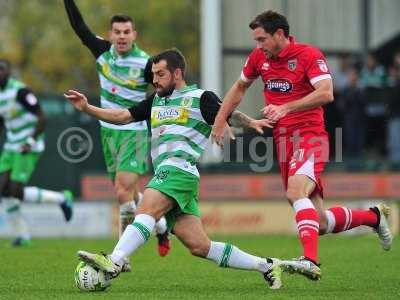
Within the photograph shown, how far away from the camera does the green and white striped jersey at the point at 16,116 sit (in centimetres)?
1647

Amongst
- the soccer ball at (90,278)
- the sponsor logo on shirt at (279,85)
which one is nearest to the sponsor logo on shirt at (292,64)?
the sponsor logo on shirt at (279,85)

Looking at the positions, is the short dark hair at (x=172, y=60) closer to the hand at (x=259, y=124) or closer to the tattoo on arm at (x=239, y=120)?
the tattoo on arm at (x=239, y=120)

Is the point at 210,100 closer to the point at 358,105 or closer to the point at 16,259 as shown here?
the point at 16,259

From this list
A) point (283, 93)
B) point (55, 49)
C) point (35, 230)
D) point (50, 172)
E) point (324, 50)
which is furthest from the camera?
point (55, 49)

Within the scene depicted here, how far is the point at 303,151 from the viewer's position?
405 inches

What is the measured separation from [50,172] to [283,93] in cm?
1027

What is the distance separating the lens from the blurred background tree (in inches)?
1634

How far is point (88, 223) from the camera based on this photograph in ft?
62.3

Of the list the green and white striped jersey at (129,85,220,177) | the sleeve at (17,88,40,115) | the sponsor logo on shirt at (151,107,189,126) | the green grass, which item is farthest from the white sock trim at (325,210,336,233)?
the sleeve at (17,88,40,115)

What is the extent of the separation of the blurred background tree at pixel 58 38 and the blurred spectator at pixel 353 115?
20.1m

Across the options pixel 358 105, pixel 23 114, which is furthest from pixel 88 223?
pixel 358 105

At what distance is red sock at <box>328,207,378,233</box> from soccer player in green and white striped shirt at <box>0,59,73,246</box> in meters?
6.28

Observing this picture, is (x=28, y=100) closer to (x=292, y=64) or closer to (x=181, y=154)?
(x=292, y=64)

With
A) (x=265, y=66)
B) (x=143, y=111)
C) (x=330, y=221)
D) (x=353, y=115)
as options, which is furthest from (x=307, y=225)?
(x=353, y=115)
